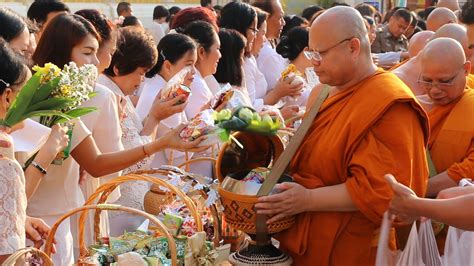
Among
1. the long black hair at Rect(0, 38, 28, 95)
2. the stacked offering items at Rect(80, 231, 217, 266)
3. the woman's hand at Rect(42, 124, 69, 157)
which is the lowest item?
the stacked offering items at Rect(80, 231, 217, 266)

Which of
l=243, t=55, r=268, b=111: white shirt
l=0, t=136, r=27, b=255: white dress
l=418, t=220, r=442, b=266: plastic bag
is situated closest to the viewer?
l=0, t=136, r=27, b=255: white dress

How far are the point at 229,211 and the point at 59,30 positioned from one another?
1255mm

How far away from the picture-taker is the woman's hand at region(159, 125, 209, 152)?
3.00 metres

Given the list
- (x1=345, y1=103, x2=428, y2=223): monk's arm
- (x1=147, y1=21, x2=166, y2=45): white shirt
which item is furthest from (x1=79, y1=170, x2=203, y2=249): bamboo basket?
(x1=147, y1=21, x2=166, y2=45): white shirt

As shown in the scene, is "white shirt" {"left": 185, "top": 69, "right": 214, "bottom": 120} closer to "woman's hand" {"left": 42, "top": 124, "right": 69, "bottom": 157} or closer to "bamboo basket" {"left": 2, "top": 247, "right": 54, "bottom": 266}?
"woman's hand" {"left": 42, "top": 124, "right": 69, "bottom": 157}

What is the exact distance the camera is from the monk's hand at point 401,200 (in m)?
2.30

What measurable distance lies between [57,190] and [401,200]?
4.89 feet

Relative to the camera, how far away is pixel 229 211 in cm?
261

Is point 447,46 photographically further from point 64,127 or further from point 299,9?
point 299,9

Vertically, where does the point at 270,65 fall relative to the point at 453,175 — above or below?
below

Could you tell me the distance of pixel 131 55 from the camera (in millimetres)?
3912

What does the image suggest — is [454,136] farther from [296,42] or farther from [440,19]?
[440,19]

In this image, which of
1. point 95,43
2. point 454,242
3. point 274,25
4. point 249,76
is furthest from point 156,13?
point 454,242

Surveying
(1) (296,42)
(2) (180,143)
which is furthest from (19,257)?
(1) (296,42)
